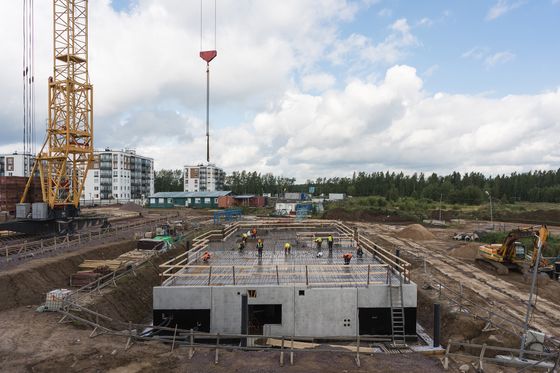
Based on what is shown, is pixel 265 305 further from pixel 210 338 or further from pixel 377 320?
pixel 377 320

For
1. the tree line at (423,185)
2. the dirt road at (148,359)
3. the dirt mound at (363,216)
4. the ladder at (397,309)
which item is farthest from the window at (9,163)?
the ladder at (397,309)

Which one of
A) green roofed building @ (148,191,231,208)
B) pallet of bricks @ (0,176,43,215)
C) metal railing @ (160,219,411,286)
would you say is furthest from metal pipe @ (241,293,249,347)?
green roofed building @ (148,191,231,208)

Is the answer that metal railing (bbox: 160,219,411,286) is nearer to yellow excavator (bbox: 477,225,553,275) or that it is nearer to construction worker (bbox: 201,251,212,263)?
construction worker (bbox: 201,251,212,263)

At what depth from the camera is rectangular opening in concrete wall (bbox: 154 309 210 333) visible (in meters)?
18.1

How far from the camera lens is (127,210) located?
82.3m

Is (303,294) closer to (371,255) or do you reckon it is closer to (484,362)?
(484,362)

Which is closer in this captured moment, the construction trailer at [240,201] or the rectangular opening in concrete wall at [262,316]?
the rectangular opening in concrete wall at [262,316]

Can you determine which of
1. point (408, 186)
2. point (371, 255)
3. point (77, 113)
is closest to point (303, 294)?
point (371, 255)

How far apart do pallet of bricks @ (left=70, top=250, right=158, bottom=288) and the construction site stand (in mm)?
176

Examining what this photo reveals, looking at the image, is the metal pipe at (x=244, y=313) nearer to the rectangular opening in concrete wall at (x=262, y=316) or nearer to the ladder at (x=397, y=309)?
the rectangular opening in concrete wall at (x=262, y=316)

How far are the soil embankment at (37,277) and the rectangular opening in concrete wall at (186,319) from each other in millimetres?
8958

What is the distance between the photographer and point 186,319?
18.2 m

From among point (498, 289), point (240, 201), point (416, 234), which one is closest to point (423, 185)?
point (240, 201)

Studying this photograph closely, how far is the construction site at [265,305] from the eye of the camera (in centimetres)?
1295
